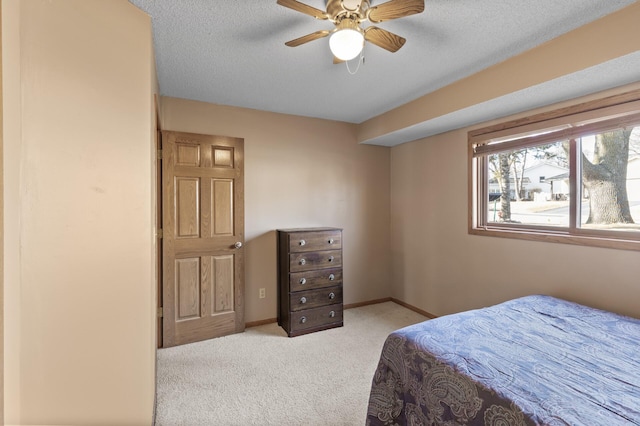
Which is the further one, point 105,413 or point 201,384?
point 201,384

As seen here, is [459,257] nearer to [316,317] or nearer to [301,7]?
[316,317]

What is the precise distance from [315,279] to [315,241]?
0.41 meters

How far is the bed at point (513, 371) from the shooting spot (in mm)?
1070

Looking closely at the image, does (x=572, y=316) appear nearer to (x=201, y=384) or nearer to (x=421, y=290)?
(x=421, y=290)

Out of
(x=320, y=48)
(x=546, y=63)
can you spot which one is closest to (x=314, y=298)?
(x=320, y=48)

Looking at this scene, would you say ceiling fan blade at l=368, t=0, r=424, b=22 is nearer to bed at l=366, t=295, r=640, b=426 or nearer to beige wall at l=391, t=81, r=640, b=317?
bed at l=366, t=295, r=640, b=426

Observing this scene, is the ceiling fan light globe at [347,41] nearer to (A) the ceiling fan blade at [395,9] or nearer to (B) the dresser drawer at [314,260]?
(A) the ceiling fan blade at [395,9]

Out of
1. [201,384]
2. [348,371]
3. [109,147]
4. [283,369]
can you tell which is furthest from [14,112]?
[348,371]

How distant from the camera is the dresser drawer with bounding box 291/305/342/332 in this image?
3076mm

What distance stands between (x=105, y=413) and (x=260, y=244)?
210cm

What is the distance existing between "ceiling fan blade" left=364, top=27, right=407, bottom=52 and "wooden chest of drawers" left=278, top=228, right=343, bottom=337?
6.42 ft

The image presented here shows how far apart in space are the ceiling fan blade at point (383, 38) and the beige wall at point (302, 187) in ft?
6.42

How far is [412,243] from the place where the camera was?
379 centimetres

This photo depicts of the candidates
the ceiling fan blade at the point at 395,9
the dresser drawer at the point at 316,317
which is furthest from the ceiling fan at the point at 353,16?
the dresser drawer at the point at 316,317
